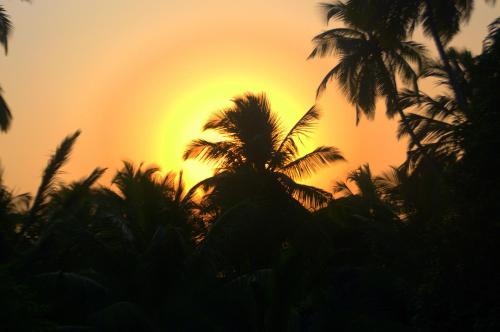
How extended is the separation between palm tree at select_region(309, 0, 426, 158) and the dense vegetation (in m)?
0.08

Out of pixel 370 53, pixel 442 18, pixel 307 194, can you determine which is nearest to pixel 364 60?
pixel 370 53

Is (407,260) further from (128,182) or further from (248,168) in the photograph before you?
(128,182)

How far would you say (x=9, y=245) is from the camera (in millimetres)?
14133

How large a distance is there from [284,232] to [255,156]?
2762 millimetres

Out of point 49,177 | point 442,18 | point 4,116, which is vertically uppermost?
point 442,18

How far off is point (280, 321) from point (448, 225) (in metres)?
4.47

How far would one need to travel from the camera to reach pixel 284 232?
18.8 m

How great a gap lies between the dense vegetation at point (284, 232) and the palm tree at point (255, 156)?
0.05m

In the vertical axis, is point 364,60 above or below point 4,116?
above

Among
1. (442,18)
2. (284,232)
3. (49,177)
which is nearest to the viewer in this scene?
(49,177)

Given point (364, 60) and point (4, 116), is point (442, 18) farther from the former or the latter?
point (4, 116)

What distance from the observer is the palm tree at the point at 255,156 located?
744 inches

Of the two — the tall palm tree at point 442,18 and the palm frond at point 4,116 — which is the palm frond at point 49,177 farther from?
the tall palm tree at point 442,18

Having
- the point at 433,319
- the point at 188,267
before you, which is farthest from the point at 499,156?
the point at 188,267
